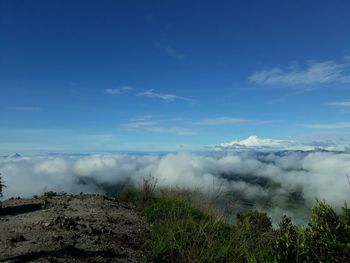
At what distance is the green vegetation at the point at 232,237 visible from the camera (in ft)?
23.6

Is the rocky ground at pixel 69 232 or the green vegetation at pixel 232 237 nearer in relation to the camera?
the green vegetation at pixel 232 237

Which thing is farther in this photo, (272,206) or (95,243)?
(272,206)

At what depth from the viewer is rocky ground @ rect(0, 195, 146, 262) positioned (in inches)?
365

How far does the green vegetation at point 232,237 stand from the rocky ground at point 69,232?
61 cm

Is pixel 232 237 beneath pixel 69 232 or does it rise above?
beneath

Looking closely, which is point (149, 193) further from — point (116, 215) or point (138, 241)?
point (138, 241)

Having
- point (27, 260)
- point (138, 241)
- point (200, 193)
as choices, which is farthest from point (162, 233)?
point (27, 260)

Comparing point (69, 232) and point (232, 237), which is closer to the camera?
point (232, 237)

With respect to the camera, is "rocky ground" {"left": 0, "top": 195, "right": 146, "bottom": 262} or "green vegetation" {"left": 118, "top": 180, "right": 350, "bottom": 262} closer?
"green vegetation" {"left": 118, "top": 180, "right": 350, "bottom": 262}

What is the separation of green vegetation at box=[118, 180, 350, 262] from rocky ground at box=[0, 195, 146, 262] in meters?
0.61

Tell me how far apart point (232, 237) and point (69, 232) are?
3883 millimetres

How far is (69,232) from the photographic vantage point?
10.9m

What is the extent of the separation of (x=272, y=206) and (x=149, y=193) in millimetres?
7056

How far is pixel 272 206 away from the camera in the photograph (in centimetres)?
1112
